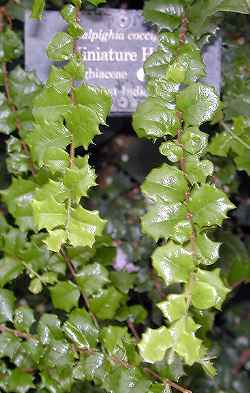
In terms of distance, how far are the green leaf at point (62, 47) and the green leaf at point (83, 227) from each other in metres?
0.25

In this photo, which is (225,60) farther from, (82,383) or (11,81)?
(82,383)

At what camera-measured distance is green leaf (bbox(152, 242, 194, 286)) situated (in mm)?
713

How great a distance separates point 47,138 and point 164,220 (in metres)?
0.21

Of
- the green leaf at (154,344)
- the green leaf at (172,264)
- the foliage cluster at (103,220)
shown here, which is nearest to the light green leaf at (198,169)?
the foliage cluster at (103,220)

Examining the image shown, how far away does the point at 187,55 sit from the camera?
906 millimetres

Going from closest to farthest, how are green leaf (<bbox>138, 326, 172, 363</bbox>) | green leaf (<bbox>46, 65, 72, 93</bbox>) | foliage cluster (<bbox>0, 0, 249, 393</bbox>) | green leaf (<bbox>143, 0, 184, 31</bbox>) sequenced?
green leaf (<bbox>138, 326, 172, 363</bbox>) → foliage cluster (<bbox>0, 0, 249, 393</bbox>) → green leaf (<bbox>46, 65, 72, 93</bbox>) → green leaf (<bbox>143, 0, 184, 31</bbox>)

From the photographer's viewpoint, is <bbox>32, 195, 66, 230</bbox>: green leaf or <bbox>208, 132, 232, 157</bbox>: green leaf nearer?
<bbox>32, 195, 66, 230</bbox>: green leaf

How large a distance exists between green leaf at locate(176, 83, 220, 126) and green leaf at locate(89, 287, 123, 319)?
0.39m

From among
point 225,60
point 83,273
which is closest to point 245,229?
point 225,60

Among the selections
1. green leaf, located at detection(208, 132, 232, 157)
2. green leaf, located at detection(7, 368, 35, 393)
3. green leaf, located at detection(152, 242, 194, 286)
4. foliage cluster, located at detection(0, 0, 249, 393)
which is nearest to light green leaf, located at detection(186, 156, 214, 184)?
foliage cluster, located at detection(0, 0, 249, 393)

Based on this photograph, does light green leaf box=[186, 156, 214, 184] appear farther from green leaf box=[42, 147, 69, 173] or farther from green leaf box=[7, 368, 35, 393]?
green leaf box=[7, 368, 35, 393]

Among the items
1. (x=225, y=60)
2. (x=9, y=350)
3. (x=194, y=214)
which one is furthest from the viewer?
(x=225, y=60)

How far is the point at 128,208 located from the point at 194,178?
0.77 meters

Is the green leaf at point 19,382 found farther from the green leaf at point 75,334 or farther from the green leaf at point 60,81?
the green leaf at point 60,81
